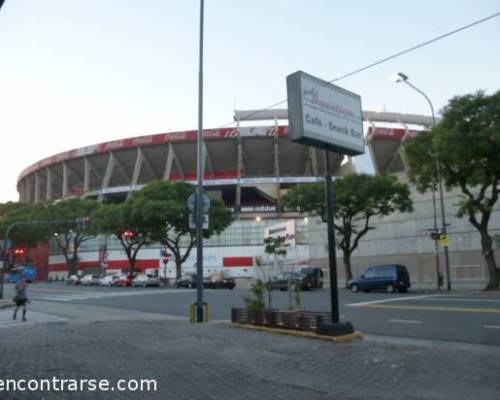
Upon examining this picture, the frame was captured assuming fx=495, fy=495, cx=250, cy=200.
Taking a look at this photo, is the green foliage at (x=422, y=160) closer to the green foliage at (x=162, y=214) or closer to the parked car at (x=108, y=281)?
the green foliage at (x=162, y=214)

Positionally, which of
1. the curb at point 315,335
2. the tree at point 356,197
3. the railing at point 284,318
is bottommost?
the curb at point 315,335

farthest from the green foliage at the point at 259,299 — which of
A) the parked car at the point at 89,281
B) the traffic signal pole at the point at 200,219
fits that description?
the parked car at the point at 89,281

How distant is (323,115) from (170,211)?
37569mm

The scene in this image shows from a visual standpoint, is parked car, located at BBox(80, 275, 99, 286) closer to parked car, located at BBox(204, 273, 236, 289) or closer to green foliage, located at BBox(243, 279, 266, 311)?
parked car, located at BBox(204, 273, 236, 289)

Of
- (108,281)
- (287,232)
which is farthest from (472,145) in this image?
(108,281)

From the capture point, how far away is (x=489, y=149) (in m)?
25.2

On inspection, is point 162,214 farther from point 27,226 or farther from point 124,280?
point 27,226

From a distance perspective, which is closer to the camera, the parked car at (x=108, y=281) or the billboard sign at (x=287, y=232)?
the billboard sign at (x=287, y=232)

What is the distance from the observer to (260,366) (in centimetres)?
799

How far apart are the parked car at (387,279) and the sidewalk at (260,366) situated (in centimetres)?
2002

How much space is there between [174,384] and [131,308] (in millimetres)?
18265

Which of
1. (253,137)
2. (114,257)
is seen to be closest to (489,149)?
(253,137)

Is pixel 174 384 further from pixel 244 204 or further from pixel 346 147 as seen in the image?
pixel 244 204

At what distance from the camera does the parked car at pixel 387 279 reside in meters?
29.8
